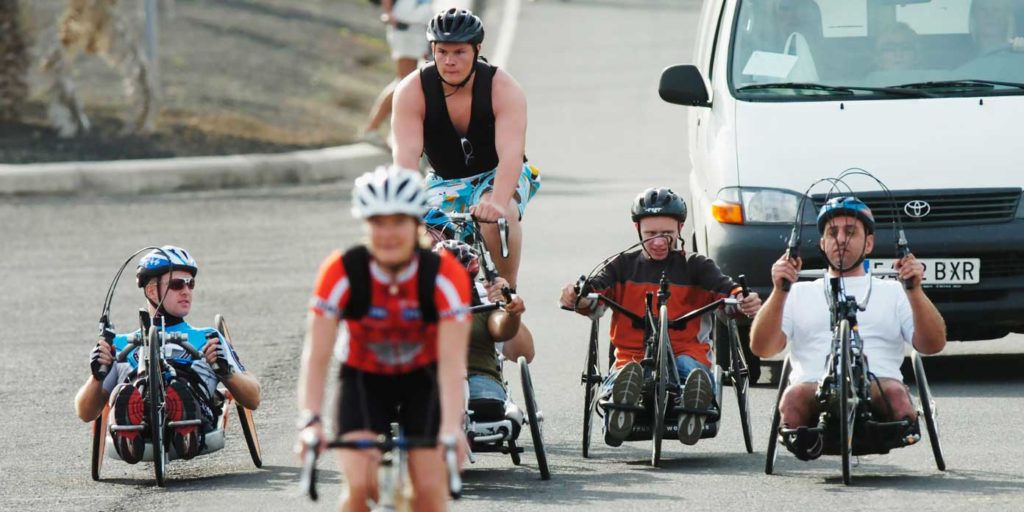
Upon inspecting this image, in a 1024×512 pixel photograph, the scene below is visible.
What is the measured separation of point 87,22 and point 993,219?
1347cm

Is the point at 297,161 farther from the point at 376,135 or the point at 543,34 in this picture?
the point at 543,34

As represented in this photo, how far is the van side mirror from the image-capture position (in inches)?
462

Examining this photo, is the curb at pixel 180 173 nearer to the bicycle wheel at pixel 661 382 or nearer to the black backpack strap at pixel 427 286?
the bicycle wheel at pixel 661 382

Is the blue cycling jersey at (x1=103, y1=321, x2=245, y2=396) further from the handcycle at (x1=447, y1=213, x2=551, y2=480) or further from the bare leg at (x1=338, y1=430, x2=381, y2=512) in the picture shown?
the bare leg at (x1=338, y1=430, x2=381, y2=512)

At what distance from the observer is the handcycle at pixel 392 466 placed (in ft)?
19.1

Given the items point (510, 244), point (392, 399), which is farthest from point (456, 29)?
point (392, 399)

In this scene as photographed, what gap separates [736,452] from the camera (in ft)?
31.6

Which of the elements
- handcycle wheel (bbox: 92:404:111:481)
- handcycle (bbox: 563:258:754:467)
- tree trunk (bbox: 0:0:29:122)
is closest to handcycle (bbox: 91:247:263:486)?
handcycle wheel (bbox: 92:404:111:481)

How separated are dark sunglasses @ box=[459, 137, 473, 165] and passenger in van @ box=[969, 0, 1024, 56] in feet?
11.3

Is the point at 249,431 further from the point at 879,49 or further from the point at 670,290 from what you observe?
the point at 879,49

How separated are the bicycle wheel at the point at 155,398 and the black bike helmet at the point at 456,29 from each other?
1.79 metres

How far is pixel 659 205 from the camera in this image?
31.2 ft

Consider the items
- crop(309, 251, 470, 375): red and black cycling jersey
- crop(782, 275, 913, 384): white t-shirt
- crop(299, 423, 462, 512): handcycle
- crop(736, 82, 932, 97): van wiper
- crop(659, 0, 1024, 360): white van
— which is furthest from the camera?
crop(736, 82, 932, 97): van wiper

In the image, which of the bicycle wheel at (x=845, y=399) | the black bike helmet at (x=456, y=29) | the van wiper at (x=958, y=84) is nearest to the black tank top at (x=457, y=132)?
the black bike helmet at (x=456, y=29)
